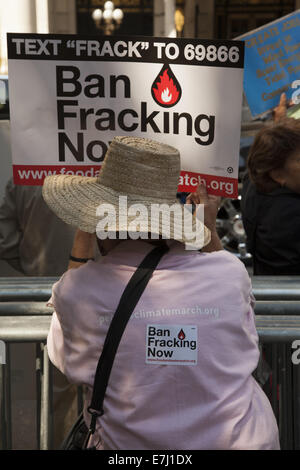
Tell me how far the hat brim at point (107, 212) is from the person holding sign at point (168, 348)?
1 cm

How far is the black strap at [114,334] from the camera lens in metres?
1.90

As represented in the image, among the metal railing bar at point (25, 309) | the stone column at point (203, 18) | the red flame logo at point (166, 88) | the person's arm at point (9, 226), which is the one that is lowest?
the stone column at point (203, 18)

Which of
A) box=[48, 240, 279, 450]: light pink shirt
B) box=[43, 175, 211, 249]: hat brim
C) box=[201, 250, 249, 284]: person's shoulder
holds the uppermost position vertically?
box=[43, 175, 211, 249]: hat brim

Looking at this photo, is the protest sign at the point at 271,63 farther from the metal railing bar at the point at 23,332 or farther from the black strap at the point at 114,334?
the black strap at the point at 114,334

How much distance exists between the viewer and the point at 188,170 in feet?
9.99

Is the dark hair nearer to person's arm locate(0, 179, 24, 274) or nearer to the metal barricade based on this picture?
the metal barricade

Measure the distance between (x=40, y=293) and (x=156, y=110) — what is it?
0.99 m

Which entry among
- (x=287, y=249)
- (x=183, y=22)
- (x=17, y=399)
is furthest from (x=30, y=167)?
(x=183, y=22)

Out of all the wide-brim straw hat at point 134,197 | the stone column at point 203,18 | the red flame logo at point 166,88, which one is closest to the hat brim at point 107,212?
the wide-brim straw hat at point 134,197

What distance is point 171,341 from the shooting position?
188cm

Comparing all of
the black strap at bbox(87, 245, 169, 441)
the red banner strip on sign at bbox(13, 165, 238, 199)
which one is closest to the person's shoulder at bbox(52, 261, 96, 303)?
the black strap at bbox(87, 245, 169, 441)

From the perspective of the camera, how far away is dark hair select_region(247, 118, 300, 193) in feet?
10.9

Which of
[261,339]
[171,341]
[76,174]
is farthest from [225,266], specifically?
[76,174]

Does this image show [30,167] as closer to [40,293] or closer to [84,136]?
[84,136]
